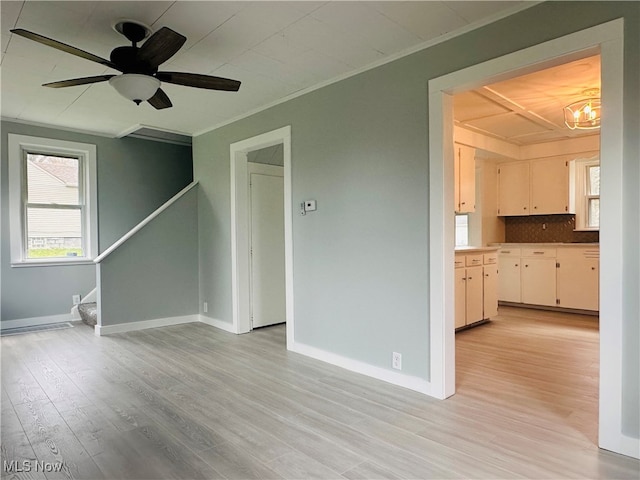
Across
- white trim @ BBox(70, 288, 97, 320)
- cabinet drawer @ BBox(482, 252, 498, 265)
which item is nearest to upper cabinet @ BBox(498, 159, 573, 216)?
cabinet drawer @ BBox(482, 252, 498, 265)

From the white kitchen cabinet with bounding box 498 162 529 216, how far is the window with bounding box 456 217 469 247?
0.68 m

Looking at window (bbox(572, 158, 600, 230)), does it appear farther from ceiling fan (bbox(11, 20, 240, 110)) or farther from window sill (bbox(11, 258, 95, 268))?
window sill (bbox(11, 258, 95, 268))

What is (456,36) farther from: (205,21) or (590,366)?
(590,366)

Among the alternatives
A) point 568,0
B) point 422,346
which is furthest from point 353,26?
point 422,346

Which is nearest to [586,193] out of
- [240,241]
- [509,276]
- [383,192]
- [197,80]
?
[509,276]

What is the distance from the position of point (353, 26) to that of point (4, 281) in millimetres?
5013

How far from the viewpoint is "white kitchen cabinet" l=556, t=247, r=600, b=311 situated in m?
5.52

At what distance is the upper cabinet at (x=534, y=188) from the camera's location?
20.0 feet

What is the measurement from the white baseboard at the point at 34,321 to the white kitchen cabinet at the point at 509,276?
6180 mm

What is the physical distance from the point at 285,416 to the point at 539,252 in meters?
4.90

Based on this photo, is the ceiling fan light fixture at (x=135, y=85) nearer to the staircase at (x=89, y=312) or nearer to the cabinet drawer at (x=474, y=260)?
the staircase at (x=89, y=312)

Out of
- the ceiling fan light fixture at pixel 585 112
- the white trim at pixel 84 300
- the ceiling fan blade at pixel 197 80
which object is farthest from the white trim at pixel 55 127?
the ceiling fan light fixture at pixel 585 112

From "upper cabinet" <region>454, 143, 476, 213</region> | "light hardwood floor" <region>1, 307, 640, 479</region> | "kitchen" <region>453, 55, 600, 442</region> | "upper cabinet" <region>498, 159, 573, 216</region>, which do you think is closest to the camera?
"light hardwood floor" <region>1, 307, 640, 479</region>

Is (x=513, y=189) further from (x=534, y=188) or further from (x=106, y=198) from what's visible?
(x=106, y=198)
